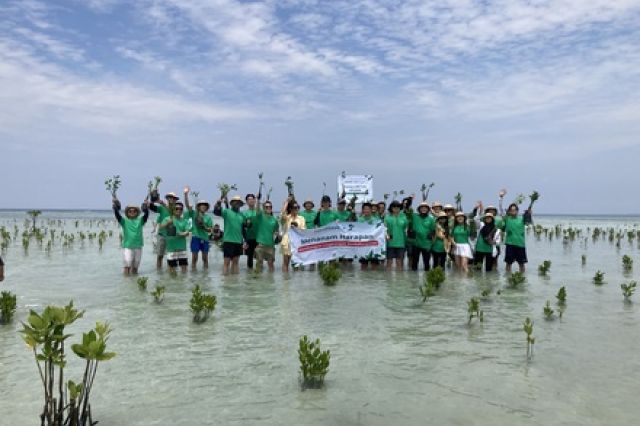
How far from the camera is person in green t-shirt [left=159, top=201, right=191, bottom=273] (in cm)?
1232

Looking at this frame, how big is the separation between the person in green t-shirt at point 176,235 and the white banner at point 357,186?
16.4 feet

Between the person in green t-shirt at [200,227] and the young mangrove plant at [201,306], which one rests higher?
the person in green t-shirt at [200,227]

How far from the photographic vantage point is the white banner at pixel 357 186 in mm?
15172

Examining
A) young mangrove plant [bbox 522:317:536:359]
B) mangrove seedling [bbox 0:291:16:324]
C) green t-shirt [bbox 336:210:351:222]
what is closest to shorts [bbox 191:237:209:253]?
green t-shirt [bbox 336:210:351:222]

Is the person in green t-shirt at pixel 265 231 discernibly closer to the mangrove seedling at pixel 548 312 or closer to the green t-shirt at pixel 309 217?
the green t-shirt at pixel 309 217

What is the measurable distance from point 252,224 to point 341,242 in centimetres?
257

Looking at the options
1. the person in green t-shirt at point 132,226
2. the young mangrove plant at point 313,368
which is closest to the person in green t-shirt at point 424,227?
the person in green t-shirt at point 132,226

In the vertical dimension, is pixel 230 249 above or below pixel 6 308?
above

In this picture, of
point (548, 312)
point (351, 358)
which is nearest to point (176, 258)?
point (351, 358)

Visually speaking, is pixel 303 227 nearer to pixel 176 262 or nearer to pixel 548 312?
pixel 176 262

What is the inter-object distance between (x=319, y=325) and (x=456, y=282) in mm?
5155

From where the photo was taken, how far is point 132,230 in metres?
11.7

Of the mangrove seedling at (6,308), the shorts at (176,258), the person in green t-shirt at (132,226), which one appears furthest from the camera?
the shorts at (176,258)

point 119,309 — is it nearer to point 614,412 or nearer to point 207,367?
point 207,367
